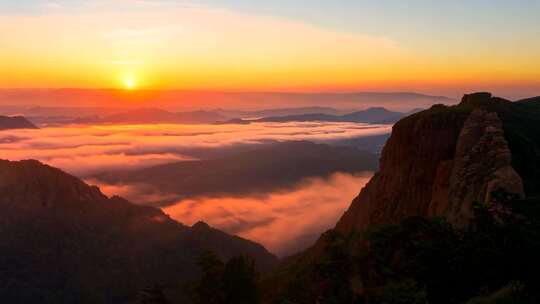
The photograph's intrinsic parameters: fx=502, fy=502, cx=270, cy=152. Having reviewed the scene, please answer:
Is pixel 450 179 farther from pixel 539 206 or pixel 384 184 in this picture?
pixel 539 206

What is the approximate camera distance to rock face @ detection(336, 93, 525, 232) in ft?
141

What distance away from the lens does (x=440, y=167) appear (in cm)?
5697

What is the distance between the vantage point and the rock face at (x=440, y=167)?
4306 cm

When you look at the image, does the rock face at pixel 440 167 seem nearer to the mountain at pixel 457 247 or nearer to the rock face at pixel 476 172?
the rock face at pixel 476 172

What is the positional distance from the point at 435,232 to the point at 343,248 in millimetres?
5360

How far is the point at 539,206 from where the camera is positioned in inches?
817

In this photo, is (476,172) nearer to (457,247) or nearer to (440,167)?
(440,167)

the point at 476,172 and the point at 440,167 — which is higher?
the point at 476,172

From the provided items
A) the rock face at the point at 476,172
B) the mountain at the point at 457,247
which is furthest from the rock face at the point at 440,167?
the mountain at the point at 457,247

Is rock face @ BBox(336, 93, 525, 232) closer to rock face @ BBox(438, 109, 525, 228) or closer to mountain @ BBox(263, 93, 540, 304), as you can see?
rock face @ BBox(438, 109, 525, 228)

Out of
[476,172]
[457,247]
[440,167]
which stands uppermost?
[476,172]

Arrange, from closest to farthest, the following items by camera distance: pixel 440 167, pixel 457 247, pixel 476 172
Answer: pixel 457 247 < pixel 476 172 < pixel 440 167

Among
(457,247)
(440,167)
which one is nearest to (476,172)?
(440,167)

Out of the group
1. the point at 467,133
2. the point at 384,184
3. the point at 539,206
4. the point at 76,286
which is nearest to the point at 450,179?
the point at 467,133
